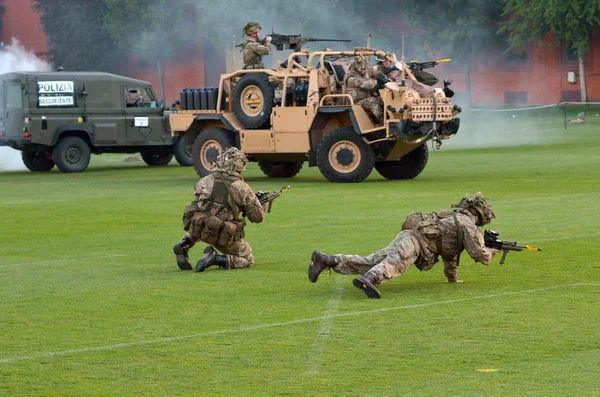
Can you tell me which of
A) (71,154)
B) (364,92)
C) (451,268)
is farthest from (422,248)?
(71,154)

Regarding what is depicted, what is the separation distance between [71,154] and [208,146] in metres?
5.23

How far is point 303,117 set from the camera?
2431 cm

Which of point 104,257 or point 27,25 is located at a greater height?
point 27,25

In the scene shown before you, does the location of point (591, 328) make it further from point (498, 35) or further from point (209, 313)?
point (498, 35)

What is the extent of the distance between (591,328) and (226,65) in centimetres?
5418

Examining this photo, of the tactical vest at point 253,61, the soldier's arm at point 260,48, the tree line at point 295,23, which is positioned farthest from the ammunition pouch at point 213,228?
the tree line at point 295,23

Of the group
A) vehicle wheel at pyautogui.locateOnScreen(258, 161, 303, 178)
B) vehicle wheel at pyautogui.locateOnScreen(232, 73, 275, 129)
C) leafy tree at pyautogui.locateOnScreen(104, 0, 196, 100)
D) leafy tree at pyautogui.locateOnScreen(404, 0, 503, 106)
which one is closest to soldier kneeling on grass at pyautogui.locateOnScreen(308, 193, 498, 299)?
vehicle wheel at pyautogui.locateOnScreen(232, 73, 275, 129)

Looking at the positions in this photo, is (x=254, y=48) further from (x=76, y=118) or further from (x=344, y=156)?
(x=76, y=118)

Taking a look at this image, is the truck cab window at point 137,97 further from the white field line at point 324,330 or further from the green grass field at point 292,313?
the white field line at point 324,330

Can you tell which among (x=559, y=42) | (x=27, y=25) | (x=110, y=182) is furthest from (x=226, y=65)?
(x=110, y=182)

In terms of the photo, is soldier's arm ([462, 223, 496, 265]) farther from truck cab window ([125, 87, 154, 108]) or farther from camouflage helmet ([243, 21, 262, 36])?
truck cab window ([125, 87, 154, 108])

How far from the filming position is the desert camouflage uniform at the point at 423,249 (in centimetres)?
1025

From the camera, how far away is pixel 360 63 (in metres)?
23.8

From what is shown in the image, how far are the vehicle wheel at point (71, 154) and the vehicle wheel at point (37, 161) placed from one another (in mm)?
1433
